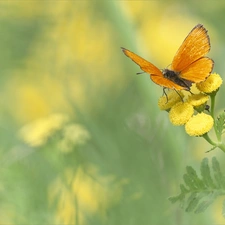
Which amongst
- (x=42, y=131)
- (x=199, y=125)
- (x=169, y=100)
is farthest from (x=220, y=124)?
(x=42, y=131)

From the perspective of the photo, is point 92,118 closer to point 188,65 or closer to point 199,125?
point 188,65

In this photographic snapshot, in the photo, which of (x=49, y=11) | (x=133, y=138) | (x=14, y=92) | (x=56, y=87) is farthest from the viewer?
(x=14, y=92)

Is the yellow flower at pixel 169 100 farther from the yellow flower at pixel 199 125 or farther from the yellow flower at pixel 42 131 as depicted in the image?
the yellow flower at pixel 42 131

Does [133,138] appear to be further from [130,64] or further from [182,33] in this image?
[182,33]

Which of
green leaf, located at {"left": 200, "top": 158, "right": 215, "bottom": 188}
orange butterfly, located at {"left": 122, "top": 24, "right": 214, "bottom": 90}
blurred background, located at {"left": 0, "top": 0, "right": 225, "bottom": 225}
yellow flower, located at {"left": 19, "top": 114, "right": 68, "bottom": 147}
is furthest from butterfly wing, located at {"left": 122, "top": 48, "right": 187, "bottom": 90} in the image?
yellow flower, located at {"left": 19, "top": 114, "right": 68, "bottom": 147}

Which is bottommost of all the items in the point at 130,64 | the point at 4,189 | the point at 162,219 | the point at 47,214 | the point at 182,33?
the point at 162,219

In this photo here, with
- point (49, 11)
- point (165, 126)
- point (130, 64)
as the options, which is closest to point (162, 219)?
point (165, 126)
